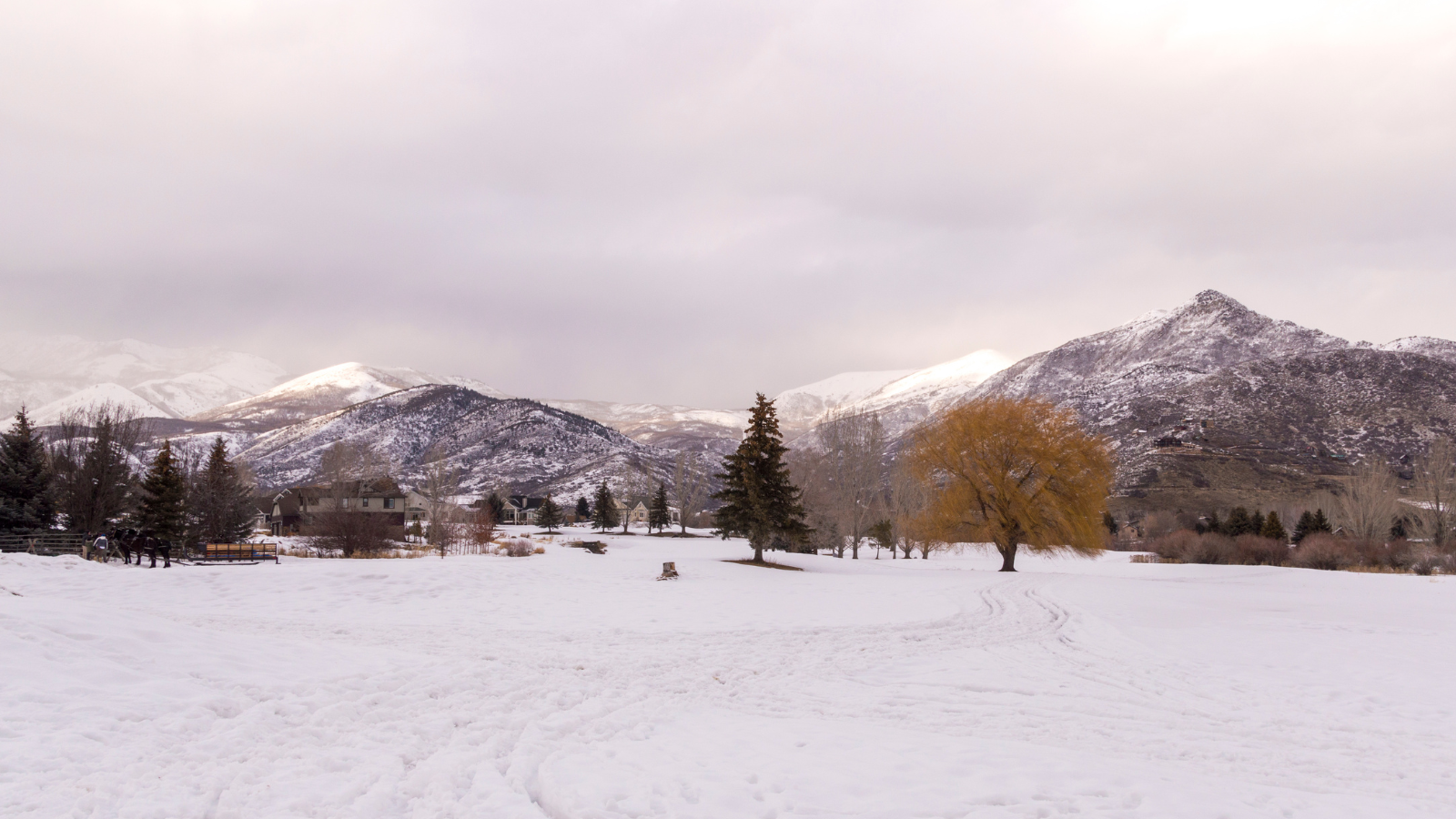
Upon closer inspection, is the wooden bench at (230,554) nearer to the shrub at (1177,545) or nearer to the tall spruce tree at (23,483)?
the tall spruce tree at (23,483)

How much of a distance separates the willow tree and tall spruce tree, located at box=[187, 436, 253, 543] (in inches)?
1493

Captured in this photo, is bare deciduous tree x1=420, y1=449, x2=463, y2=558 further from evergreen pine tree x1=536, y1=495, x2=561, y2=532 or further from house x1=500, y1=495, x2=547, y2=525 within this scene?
house x1=500, y1=495, x2=547, y2=525

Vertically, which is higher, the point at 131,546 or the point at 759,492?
the point at 759,492

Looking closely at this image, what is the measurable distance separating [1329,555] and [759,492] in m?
30.6

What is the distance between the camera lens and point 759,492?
3619 cm

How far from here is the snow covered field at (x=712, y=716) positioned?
5.91m

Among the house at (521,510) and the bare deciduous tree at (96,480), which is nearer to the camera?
the bare deciduous tree at (96,480)

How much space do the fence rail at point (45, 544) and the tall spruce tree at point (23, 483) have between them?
193 cm

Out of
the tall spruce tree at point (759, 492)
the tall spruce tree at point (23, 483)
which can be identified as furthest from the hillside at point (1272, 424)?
the tall spruce tree at point (23, 483)

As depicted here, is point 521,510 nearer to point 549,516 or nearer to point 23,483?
point 549,516

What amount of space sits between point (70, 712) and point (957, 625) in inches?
591

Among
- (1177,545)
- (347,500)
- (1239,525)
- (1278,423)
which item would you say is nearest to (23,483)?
(347,500)

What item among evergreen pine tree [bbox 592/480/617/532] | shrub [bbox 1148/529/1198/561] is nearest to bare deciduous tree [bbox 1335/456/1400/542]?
shrub [bbox 1148/529/1198/561]

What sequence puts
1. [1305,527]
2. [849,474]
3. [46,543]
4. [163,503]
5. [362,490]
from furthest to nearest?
[362,490]
[849,474]
[1305,527]
[163,503]
[46,543]
